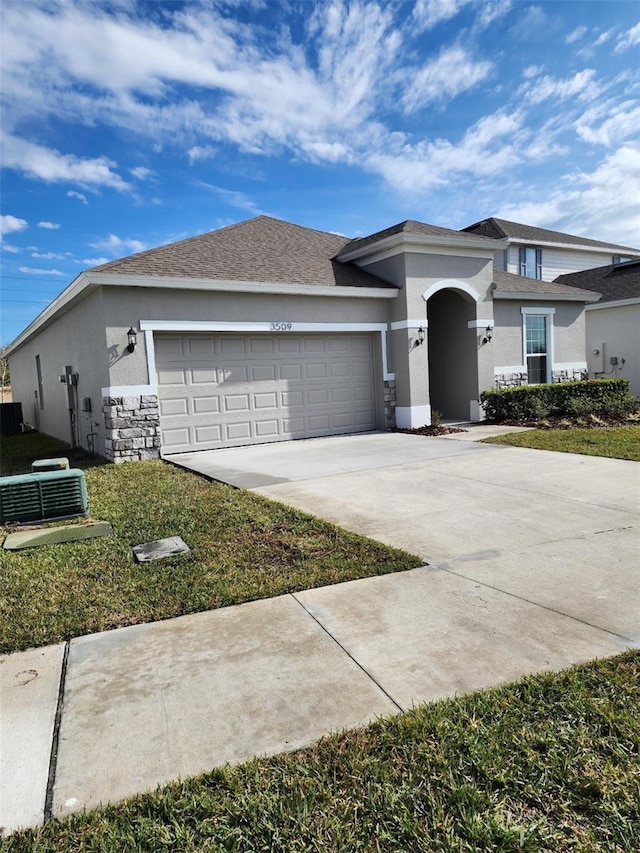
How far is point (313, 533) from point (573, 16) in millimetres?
10044

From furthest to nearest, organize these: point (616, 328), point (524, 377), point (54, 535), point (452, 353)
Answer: point (616, 328) < point (524, 377) < point (452, 353) < point (54, 535)

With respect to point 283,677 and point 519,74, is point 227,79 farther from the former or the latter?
point 283,677

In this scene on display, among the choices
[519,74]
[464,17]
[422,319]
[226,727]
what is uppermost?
[464,17]

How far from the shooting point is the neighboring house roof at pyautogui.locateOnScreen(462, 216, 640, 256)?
75.7 ft

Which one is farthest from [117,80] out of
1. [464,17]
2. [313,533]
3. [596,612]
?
[596,612]

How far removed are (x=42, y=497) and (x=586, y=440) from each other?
9.36 m

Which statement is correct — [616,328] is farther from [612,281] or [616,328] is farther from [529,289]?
[529,289]

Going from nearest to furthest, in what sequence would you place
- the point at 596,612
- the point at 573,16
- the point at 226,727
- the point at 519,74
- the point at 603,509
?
the point at 226,727 → the point at 596,612 → the point at 603,509 → the point at 573,16 → the point at 519,74

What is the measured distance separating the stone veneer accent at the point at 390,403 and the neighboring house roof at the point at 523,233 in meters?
12.3

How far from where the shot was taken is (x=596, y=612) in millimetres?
3350

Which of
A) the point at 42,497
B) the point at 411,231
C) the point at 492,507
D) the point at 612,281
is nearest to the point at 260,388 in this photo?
the point at 411,231

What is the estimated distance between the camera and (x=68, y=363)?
1384cm

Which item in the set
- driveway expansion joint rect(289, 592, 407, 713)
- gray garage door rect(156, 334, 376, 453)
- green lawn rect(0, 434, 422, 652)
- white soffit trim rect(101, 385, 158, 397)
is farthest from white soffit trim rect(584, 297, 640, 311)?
driveway expansion joint rect(289, 592, 407, 713)

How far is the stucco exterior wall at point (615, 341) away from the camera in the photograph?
19219 mm
